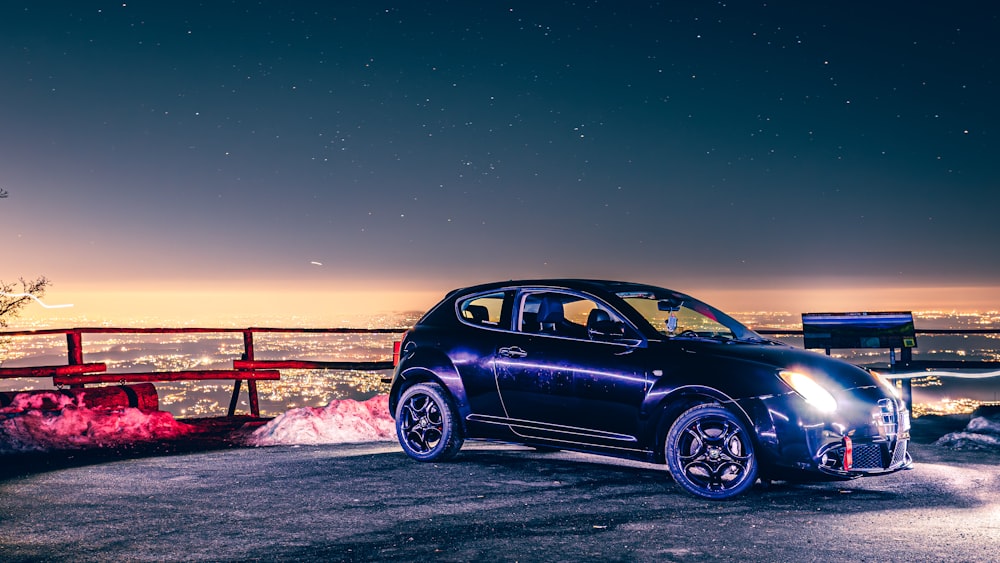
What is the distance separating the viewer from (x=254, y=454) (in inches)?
419

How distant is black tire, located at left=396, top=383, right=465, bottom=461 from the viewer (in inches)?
368

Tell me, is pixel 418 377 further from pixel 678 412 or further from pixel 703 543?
pixel 703 543

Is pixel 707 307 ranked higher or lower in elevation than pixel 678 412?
higher

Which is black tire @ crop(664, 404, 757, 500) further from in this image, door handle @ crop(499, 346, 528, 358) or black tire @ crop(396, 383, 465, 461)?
black tire @ crop(396, 383, 465, 461)

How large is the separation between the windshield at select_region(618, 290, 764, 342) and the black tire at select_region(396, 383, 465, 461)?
2.11 m

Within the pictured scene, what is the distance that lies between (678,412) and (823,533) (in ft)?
5.54

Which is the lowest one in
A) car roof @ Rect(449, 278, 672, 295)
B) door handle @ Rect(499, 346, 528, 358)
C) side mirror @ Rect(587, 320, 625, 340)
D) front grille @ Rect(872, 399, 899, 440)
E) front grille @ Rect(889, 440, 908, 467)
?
front grille @ Rect(889, 440, 908, 467)

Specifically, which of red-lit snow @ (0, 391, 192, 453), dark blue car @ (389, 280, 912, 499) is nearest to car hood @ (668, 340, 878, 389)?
dark blue car @ (389, 280, 912, 499)

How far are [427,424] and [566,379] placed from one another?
192 cm

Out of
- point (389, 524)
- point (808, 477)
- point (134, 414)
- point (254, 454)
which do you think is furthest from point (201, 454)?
point (808, 477)

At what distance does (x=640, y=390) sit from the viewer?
309 inches

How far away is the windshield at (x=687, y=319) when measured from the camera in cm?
834

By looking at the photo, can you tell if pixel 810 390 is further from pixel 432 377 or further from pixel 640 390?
pixel 432 377

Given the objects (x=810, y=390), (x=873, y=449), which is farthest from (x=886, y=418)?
(x=810, y=390)
